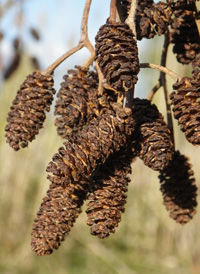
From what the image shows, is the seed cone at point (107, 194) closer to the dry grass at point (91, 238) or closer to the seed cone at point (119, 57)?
the seed cone at point (119, 57)

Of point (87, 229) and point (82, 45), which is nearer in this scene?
point (82, 45)

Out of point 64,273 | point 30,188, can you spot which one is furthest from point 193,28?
point 30,188

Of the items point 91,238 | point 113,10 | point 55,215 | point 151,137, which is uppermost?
point 91,238

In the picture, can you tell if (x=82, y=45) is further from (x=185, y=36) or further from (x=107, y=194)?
(x=107, y=194)

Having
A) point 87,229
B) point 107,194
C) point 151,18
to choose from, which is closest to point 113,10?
point 151,18

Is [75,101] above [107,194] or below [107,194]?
above

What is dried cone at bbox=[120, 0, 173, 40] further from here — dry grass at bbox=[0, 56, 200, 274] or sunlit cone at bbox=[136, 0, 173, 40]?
dry grass at bbox=[0, 56, 200, 274]
